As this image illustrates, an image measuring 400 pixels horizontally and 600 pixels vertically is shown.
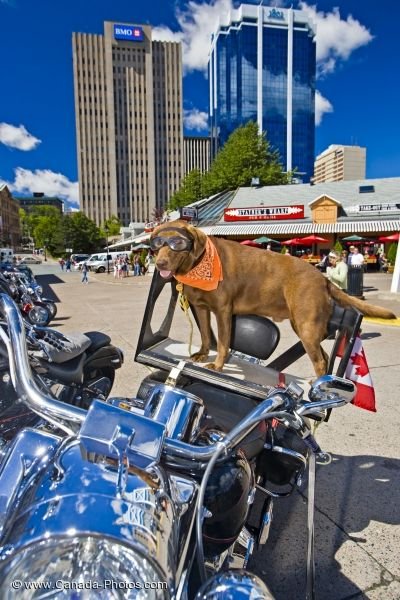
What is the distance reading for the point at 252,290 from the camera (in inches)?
126

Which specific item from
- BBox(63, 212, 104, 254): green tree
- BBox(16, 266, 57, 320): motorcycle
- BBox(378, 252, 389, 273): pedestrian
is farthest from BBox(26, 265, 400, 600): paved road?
BBox(63, 212, 104, 254): green tree

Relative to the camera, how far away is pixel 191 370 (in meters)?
2.02

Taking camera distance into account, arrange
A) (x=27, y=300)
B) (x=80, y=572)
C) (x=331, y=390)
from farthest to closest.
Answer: (x=27, y=300)
(x=331, y=390)
(x=80, y=572)

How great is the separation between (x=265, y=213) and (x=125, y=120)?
8697 cm

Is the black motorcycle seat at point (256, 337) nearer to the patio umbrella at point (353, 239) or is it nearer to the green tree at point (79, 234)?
the patio umbrella at point (353, 239)

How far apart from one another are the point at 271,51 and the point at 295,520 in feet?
432

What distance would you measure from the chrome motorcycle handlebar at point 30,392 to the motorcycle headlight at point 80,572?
1.05 ft

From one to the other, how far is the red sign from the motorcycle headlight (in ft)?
102

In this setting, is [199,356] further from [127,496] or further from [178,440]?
[127,496]

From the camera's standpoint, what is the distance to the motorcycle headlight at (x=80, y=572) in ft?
2.65

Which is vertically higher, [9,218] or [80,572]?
[9,218]

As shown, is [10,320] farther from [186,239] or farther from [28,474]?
[186,239]

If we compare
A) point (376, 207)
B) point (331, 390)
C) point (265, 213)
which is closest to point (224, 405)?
point (331, 390)

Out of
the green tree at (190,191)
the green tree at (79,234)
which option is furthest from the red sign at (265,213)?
the green tree at (79,234)
